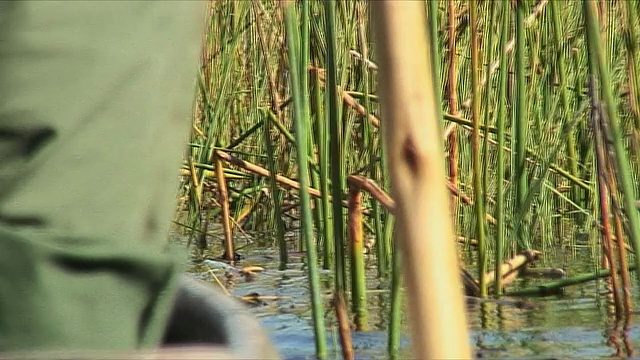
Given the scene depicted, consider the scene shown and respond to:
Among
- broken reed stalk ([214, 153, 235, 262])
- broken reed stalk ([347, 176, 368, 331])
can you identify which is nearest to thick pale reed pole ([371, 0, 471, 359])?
broken reed stalk ([347, 176, 368, 331])

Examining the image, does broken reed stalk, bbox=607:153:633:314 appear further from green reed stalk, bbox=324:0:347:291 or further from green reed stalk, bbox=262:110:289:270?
green reed stalk, bbox=262:110:289:270

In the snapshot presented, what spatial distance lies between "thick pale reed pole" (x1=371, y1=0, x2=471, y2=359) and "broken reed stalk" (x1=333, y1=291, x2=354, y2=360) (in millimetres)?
946

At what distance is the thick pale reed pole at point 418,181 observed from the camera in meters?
0.64

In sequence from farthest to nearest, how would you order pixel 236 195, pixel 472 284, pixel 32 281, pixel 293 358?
1. pixel 236 195
2. pixel 472 284
3. pixel 293 358
4. pixel 32 281

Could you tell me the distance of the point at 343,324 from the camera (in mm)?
1643

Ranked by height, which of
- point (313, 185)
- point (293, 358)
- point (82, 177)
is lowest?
point (293, 358)

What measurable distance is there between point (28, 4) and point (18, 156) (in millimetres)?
76

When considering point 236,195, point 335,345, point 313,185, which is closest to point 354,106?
point 313,185

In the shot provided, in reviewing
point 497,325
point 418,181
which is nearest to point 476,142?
point 497,325

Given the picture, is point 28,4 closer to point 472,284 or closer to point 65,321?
point 65,321

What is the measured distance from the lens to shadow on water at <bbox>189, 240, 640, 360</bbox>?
1810 millimetres

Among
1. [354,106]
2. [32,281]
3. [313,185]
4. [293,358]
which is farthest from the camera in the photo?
[313,185]

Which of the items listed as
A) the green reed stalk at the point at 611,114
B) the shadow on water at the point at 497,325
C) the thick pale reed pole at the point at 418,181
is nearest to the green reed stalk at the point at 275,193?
the shadow on water at the point at 497,325

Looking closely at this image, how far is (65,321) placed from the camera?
1.97 ft
